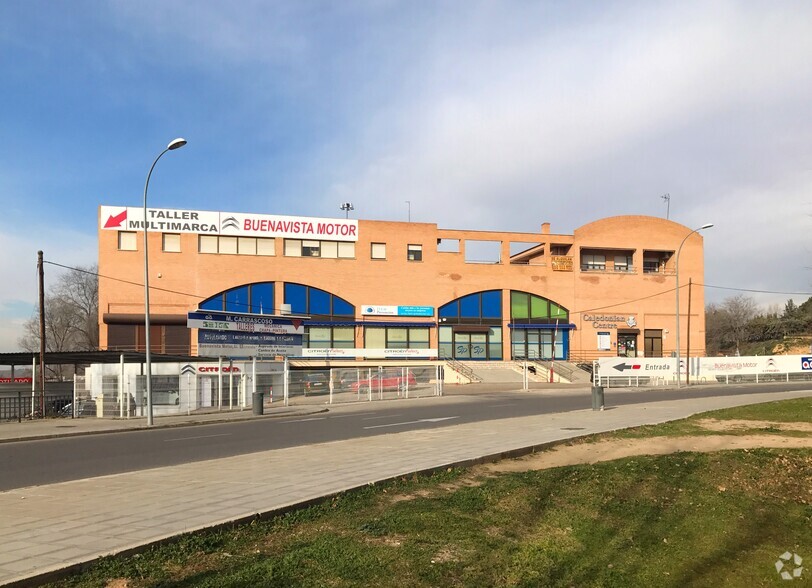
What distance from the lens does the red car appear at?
36.4 metres

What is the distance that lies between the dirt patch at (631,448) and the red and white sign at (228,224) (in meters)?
49.4

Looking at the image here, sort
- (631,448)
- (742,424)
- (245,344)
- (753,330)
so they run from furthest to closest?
(753,330), (245,344), (742,424), (631,448)

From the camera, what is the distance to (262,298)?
60031 millimetres

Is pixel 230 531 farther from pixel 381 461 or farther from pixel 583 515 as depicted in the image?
pixel 381 461

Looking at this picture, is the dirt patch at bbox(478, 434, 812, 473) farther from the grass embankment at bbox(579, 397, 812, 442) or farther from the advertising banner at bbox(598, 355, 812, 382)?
the advertising banner at bbox(598, 355, 812, 382)

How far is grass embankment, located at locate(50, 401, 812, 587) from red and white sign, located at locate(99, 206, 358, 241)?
52636 millimetres

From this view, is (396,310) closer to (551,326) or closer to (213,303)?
(551,326)

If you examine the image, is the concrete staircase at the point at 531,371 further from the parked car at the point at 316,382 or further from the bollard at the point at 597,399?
the bollard at the point at 597,399

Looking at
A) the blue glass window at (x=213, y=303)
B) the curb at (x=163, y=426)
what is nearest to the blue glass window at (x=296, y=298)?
the blue glass window at (x=213, y=303)

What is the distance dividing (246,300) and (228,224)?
681cm

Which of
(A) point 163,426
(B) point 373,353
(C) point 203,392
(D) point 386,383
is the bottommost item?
(B) point 373,353

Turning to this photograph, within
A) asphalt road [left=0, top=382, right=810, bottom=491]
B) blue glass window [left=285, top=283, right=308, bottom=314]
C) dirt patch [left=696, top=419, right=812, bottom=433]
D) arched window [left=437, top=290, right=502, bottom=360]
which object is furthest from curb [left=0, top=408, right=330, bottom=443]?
arched window [left=437, top=290, right=502, bottom=360]

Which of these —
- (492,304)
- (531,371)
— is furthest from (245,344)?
(492,304)

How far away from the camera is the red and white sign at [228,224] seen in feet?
185
